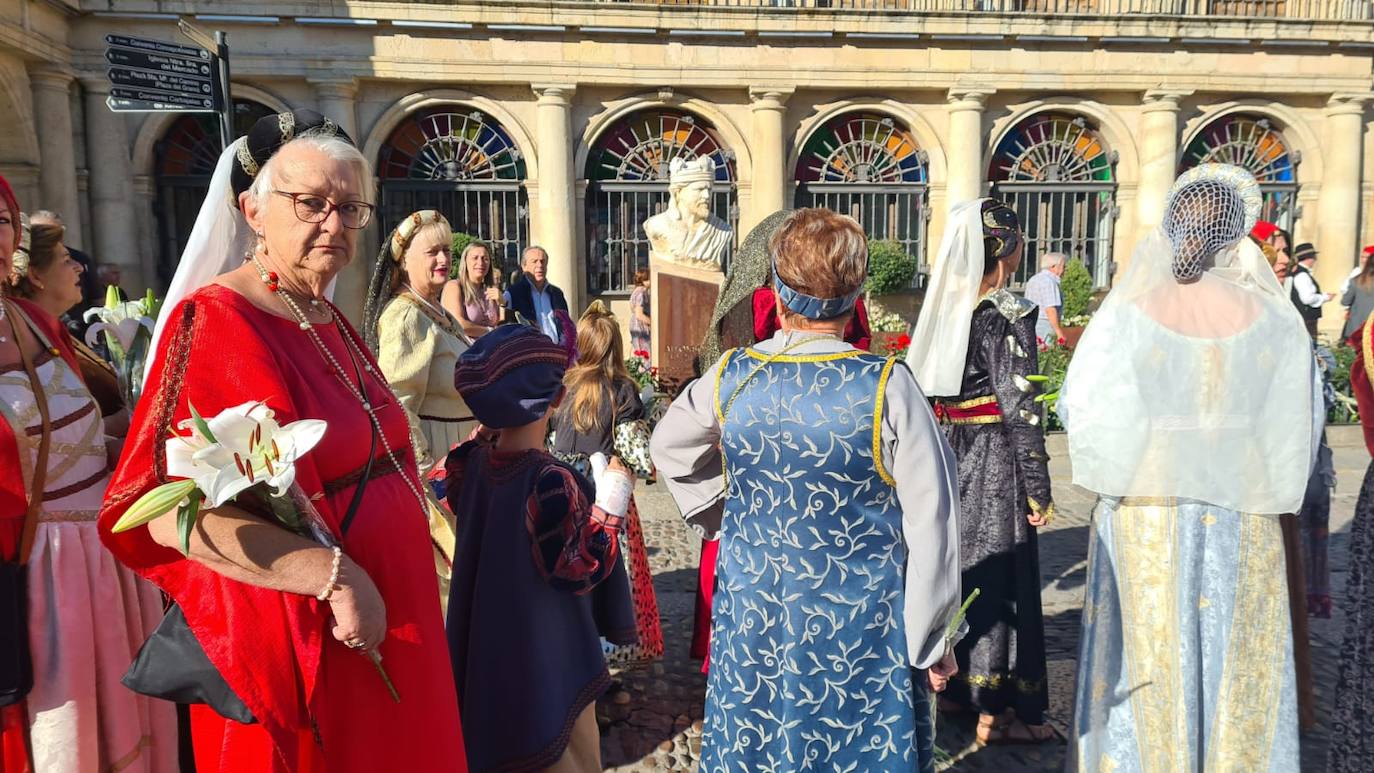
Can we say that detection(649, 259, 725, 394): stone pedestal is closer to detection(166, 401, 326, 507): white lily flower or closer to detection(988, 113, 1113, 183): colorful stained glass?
detection(166, 401, 326, 507): white lily flower

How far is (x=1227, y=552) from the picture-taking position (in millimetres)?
2553

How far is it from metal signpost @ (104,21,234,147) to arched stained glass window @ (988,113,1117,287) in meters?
12.0

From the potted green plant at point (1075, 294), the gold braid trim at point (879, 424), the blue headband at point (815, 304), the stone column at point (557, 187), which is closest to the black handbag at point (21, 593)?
the blue headband at point (815, 304)

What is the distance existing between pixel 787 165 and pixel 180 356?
507 inches

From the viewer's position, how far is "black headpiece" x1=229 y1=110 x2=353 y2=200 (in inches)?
73.7

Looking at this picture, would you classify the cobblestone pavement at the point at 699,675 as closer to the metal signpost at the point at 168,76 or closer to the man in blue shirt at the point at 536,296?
the man in blue shirt at the point at 536,296

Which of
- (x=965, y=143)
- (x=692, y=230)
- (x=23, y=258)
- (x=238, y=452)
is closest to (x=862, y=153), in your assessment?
(x=965, y=143)

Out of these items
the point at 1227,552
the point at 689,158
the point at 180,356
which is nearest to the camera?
the point at 180,356

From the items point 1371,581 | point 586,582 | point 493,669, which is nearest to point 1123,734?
point 1371,581

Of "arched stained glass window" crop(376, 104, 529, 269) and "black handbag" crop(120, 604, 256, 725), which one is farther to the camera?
"arched stained glass window" crop(376, 104, 529, 269)

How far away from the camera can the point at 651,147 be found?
13742 millimetres

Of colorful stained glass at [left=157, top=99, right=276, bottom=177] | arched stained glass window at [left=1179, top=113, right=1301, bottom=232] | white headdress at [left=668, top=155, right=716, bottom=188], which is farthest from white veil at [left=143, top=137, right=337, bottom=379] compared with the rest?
arched stained glass window at [left=1179, top=113, right=1301, bottom=232]

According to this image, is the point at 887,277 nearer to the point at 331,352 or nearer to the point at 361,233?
the point at 361,233

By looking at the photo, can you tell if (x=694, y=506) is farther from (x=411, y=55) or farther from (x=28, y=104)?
(x=28, y=104)
